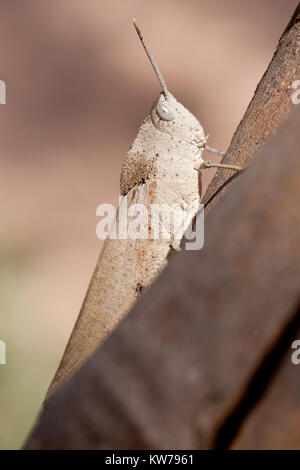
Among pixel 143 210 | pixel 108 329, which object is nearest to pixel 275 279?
pixel 108 329

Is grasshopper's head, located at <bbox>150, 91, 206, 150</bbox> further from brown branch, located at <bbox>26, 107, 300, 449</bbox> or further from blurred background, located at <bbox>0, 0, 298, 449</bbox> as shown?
blurred background, located at <bbox>0, 0, 298, 449</bbox>

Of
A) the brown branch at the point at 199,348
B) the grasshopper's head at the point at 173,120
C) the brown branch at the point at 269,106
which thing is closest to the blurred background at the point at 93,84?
the grasshopper's head at the point at 173,120

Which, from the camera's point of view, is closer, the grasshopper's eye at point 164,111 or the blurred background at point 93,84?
the grasshopper's eye at point 164,111

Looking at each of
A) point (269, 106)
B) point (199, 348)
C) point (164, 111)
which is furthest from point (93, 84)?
point (199, 348)

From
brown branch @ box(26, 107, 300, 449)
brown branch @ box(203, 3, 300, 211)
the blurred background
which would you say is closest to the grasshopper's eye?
brown branch @ box(203, 3, 300, 211)

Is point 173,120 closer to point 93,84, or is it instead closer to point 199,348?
point 199,348

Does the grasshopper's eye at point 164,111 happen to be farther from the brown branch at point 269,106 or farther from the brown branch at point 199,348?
the brown branch at point 199,348
